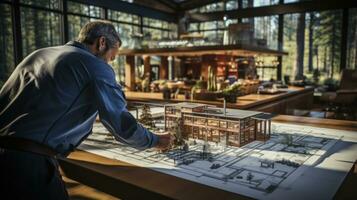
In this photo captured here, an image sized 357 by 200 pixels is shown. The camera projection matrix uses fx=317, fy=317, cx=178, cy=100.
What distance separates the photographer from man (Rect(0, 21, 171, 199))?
1201 mm

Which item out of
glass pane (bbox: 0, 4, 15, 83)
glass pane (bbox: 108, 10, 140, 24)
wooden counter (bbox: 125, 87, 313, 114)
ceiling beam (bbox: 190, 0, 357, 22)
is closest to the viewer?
wooden counter (bbox: 125, 87, 313, 114)

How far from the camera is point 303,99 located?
281 inches

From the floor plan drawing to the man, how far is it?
1.71 ft

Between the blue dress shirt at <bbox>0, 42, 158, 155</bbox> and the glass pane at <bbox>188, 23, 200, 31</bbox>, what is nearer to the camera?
the blue dress shirt at <bbox>0, 42, 158, 155</bbox>

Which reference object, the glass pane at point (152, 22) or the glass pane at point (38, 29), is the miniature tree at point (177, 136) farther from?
the glass pane at point (152, 22)

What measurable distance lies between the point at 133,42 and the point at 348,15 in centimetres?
771

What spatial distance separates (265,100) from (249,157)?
298 cm

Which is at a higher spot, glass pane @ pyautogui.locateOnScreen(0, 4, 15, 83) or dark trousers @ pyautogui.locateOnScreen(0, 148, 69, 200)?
glass pane @ pyautogui.locateOnScreen(0, 4, 15, 83)

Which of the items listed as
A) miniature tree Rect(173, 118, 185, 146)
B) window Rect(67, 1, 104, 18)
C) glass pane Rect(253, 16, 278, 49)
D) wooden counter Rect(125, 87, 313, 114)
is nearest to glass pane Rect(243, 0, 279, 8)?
glass pane Rect(253, 16, 278, 49)

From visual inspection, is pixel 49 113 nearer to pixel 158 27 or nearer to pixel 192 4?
pixel 158 27

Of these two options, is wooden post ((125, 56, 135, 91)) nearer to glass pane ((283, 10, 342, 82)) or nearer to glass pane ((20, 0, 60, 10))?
glass pane ((20, 0, 60, 10))

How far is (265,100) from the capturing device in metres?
4.79

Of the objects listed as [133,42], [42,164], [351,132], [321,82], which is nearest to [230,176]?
[42,164]

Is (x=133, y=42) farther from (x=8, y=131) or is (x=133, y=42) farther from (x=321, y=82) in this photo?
(x=321, y=82)
